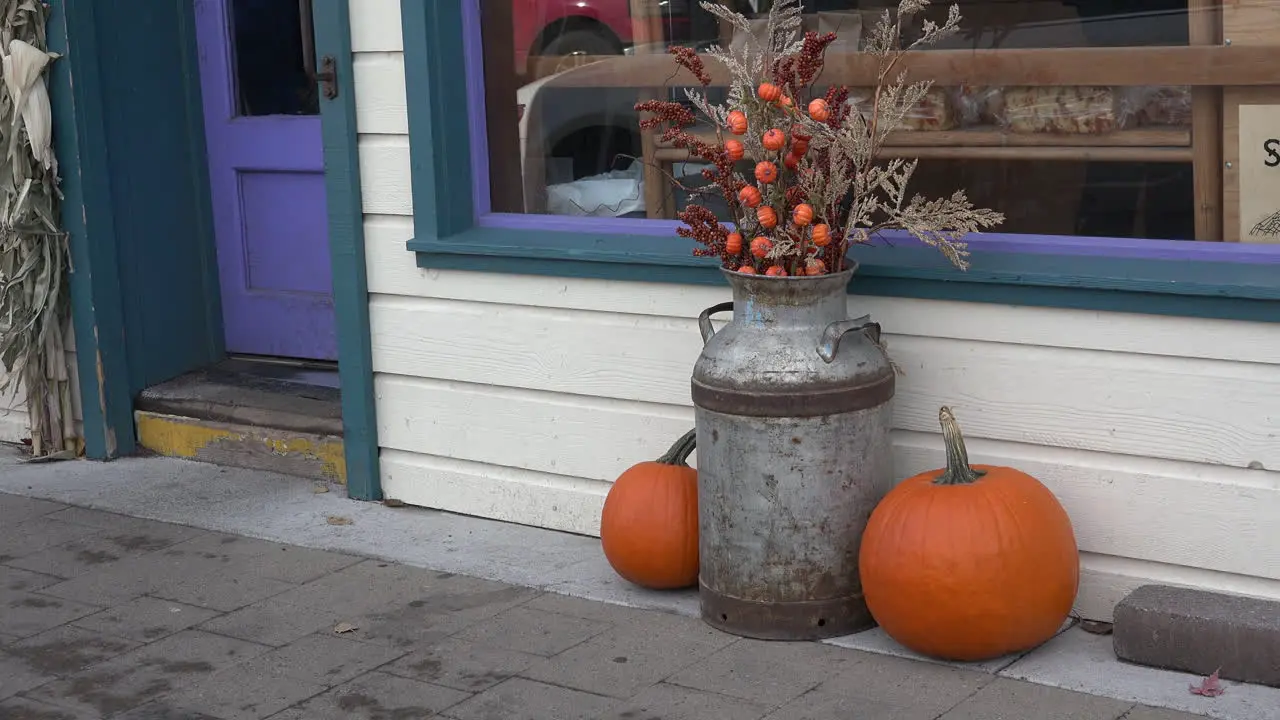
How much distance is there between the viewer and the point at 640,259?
428cm

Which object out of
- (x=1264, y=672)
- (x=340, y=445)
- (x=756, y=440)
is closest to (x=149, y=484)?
(x=340, y=445)

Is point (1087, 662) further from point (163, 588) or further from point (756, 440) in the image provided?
point (163, 588)

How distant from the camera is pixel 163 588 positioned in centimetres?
434

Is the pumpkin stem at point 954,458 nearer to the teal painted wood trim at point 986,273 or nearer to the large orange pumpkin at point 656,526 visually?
the teal painted wood trim at point 986,273

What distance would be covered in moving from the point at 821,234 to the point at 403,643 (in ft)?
4.75

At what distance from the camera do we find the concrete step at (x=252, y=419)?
17.3 ft

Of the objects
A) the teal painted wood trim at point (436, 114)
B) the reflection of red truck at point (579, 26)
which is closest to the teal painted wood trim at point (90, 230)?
the teal painted wood trim at point (436, 114)

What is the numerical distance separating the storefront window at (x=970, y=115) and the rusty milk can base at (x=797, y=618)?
1.05 meters

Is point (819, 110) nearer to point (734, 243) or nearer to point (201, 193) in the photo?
point (734, 243)

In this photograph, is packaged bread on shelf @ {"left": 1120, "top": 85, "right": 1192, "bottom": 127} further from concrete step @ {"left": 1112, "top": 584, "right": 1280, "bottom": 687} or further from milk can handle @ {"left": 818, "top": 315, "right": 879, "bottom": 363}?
concrete step @ {"left": 1112, "top": 584, "right": 1280, "bottom": 687}

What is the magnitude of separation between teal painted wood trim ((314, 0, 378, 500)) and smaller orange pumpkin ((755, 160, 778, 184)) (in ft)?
5.49

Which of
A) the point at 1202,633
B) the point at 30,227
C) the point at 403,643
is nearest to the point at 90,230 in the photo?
the point at 30,227

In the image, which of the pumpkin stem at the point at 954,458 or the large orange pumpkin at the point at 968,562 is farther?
the pumpkin stem at the point at 954,458

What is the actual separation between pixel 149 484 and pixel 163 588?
1.10 m
